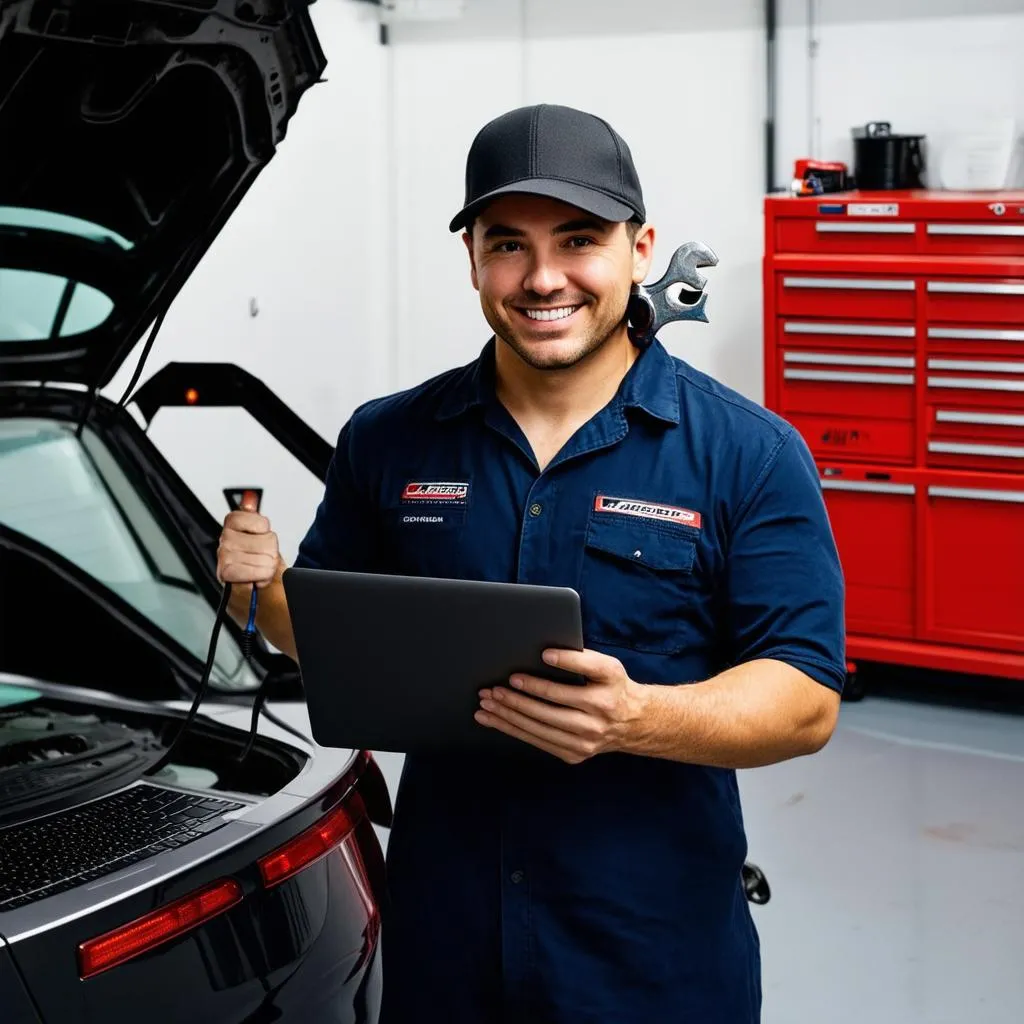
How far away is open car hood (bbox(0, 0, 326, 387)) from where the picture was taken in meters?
1.69

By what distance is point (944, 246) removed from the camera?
175 inches

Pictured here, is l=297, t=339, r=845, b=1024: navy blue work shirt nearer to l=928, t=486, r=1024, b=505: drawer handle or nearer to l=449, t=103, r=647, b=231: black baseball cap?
l=449, t=103, r=647, b=231: black baseball cap

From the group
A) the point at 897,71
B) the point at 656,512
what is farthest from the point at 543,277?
the point at 897,71

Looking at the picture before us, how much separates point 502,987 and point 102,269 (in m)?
1.15

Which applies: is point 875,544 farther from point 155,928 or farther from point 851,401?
point 155,928

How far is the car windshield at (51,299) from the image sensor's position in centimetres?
213

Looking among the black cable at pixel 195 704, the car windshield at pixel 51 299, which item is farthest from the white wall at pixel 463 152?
the black cable at pixel 195 704

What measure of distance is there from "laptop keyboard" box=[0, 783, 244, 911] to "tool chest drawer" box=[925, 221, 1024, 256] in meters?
3.16

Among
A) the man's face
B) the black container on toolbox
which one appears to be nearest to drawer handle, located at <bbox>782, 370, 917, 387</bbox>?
the black container on toolbox

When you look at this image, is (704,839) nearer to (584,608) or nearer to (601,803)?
(601,803)

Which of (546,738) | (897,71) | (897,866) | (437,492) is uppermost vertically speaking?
(897,71)

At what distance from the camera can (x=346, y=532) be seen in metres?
1.84

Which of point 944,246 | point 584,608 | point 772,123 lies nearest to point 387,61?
point 772,123

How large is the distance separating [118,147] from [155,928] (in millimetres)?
969
